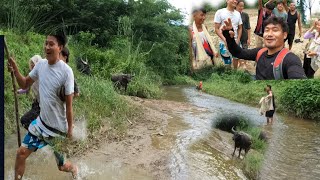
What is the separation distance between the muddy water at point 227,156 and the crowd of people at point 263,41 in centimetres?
114

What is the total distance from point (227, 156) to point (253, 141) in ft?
2.54

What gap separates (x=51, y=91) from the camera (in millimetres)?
1426

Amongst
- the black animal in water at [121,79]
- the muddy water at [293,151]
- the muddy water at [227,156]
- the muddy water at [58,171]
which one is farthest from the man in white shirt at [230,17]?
the black animal in water at [121,79]

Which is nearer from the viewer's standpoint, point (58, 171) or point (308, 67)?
point (308, 67)

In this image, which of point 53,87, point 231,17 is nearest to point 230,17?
point 231,17

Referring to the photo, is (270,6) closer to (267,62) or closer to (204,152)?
(267,62)

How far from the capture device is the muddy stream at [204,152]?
2.65 metres

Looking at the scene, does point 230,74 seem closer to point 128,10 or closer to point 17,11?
point 17,11

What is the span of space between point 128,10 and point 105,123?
93 centimetres

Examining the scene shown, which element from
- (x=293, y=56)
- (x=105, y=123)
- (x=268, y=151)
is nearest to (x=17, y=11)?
(x=293, y=56)

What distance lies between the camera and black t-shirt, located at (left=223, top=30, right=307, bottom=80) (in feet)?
2.60

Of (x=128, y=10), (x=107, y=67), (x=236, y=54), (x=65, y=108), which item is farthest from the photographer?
(x=107, y=67)

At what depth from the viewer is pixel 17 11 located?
138 centimetres

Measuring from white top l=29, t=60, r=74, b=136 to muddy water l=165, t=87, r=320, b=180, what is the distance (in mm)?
779
